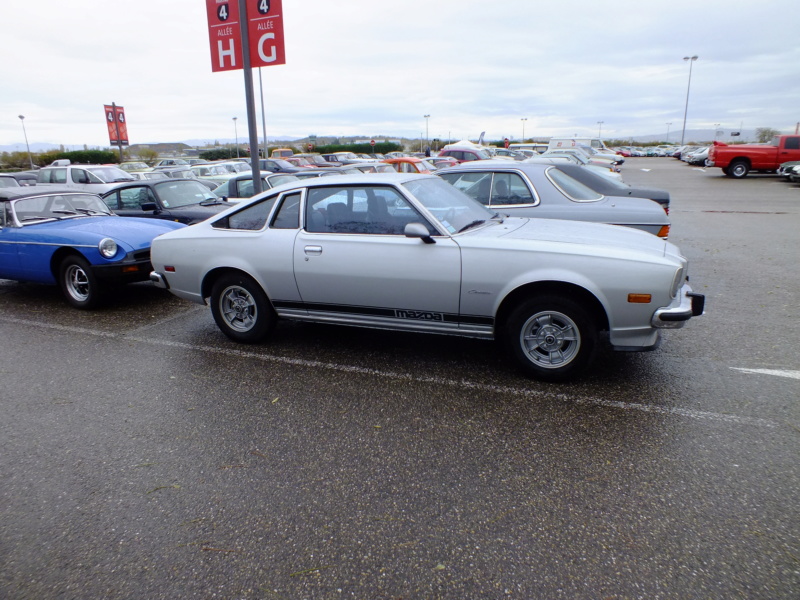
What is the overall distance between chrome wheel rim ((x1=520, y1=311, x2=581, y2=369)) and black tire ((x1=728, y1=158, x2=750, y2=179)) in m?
26.2

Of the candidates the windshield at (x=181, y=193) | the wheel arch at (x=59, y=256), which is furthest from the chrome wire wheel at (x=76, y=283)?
the windshield at (x=181, y=193)

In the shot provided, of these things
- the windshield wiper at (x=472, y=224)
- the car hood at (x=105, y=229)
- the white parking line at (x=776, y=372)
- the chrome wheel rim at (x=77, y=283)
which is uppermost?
the windshield wiper at (x=472, y=224)

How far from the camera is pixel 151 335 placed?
5.58 meters

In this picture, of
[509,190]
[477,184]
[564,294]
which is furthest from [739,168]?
[564,294]

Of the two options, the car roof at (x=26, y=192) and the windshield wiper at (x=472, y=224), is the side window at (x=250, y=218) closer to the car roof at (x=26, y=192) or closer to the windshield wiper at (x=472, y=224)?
the windshield wiper at (x=472, y=224)

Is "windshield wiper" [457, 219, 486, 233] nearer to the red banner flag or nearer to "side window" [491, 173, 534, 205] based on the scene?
"side window" [491, 173, 534, 205]

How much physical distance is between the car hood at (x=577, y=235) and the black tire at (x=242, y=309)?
1992mm

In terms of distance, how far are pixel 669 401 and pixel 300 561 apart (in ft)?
9.08

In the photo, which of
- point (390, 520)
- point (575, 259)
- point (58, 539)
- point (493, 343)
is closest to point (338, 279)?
point (493, 343)

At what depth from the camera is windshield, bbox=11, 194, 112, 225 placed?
7074 millimetres

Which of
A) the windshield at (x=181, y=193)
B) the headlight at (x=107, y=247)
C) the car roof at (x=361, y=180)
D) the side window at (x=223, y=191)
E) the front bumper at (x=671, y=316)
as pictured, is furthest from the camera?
the side window at (x=223, y=191)

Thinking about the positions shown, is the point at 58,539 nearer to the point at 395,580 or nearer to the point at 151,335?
the point at 395,580

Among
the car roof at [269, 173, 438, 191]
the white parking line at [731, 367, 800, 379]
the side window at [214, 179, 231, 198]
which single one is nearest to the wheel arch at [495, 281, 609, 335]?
the white parking line at [731, 367, 800, 379]

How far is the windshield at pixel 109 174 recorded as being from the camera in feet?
56.3
